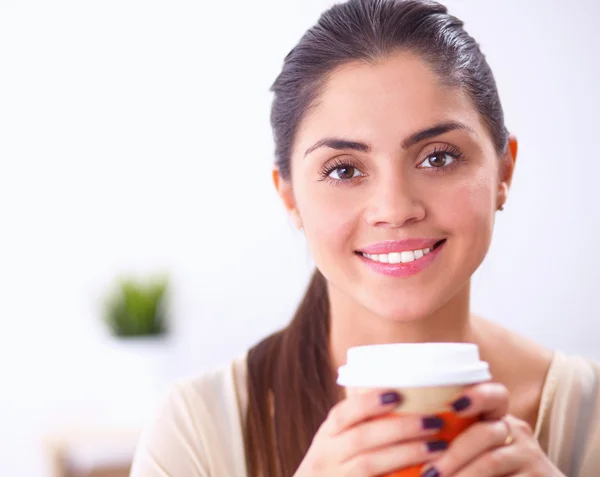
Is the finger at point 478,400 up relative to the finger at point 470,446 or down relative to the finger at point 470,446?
up

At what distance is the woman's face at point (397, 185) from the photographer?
2.72 ft

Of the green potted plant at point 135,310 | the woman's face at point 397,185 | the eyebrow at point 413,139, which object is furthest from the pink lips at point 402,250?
the green potted plant at point 135,310

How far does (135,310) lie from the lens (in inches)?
71.3

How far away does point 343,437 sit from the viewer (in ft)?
1.89

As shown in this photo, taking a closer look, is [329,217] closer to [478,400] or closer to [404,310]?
[404,310]

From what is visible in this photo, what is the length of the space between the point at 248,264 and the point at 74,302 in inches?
17.8

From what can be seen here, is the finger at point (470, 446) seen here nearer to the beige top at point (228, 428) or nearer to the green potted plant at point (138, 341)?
the beige top at point (228, 428)

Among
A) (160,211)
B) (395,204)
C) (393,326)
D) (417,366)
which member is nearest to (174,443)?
(393,326)

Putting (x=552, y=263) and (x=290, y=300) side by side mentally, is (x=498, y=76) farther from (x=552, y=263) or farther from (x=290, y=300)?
(x=290, y=300)

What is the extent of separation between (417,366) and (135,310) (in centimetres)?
137

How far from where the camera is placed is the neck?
3.21ft

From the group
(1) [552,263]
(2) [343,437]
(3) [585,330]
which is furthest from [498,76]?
(2) [343,437]

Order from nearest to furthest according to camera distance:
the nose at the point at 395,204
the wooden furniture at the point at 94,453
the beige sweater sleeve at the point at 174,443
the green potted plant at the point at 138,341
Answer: the nose at the point at 395,204
the beige sweater sleeve at the point at 174,443
the wooden furniture at the point at 94,453
the green potted plant at the point at 138,341

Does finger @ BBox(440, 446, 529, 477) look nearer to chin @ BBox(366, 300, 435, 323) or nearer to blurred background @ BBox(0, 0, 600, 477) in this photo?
chin @ BBox(366, 300, 435, 323)
